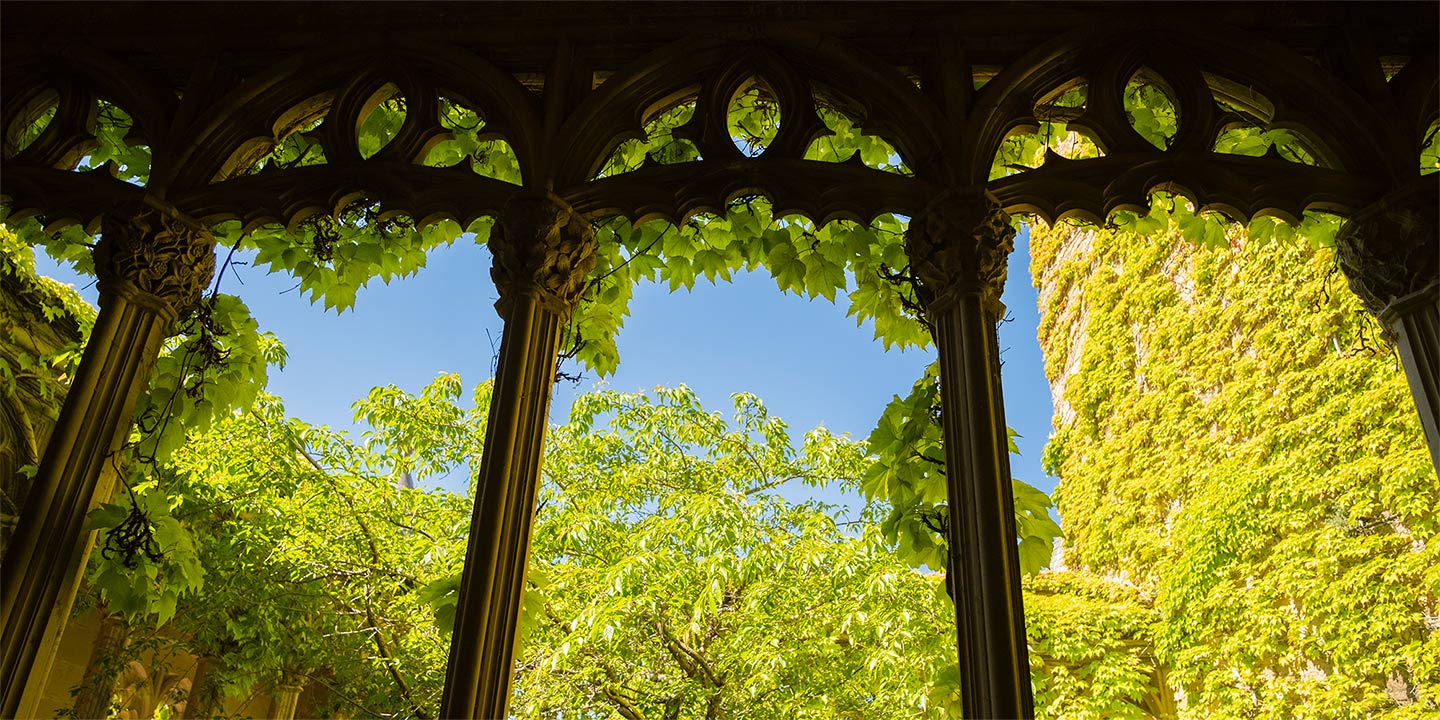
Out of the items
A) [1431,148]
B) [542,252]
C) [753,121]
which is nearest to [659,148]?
[753,121]

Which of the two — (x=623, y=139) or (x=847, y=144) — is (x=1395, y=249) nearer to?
(x=847, y=144)

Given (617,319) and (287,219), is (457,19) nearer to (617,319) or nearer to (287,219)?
(287,219)

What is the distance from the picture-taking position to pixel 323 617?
6738mm

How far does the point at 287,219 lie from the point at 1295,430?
287 inches

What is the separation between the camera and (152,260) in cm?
213

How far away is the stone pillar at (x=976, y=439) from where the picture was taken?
5.34ft

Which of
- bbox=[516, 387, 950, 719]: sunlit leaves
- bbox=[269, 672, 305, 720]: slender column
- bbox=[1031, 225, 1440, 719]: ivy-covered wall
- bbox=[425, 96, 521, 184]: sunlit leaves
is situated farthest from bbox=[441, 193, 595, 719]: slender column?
bbox=[269, 672, 305, 720]: slender column

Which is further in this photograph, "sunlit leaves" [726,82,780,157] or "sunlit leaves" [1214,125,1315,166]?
"sunlit leaves" [726,82,780,157]

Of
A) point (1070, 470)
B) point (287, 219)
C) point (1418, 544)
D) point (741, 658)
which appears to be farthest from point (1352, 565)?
point (287, 219)

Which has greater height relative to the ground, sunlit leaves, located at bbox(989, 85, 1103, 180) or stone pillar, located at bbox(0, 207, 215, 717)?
sunlit leaves, located at bbox(989, 85, 1103, 180)

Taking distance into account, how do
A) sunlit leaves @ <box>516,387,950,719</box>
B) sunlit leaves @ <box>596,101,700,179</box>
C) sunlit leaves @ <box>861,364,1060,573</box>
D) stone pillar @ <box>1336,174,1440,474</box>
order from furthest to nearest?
sunlit leaves @ <box>516,387,950,719</box> < sunlit leaves @ <box>596,101,700,179</box> < sunlit leaves @ <box>861,364,1060,573</box> < stone pillar @ <box>1336,174,1440,474</box>

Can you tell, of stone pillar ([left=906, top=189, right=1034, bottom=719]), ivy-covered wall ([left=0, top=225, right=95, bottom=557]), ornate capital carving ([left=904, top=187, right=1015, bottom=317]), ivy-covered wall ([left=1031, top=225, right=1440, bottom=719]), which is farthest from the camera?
ivy-covered wall ([left=1031, top=225, right=1440, bottom=719])

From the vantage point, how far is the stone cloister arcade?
1.89m

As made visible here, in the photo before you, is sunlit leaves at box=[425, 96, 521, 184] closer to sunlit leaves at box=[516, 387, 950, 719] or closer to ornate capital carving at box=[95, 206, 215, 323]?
ornate capital carving at box=[95, 206, 215, 323]
